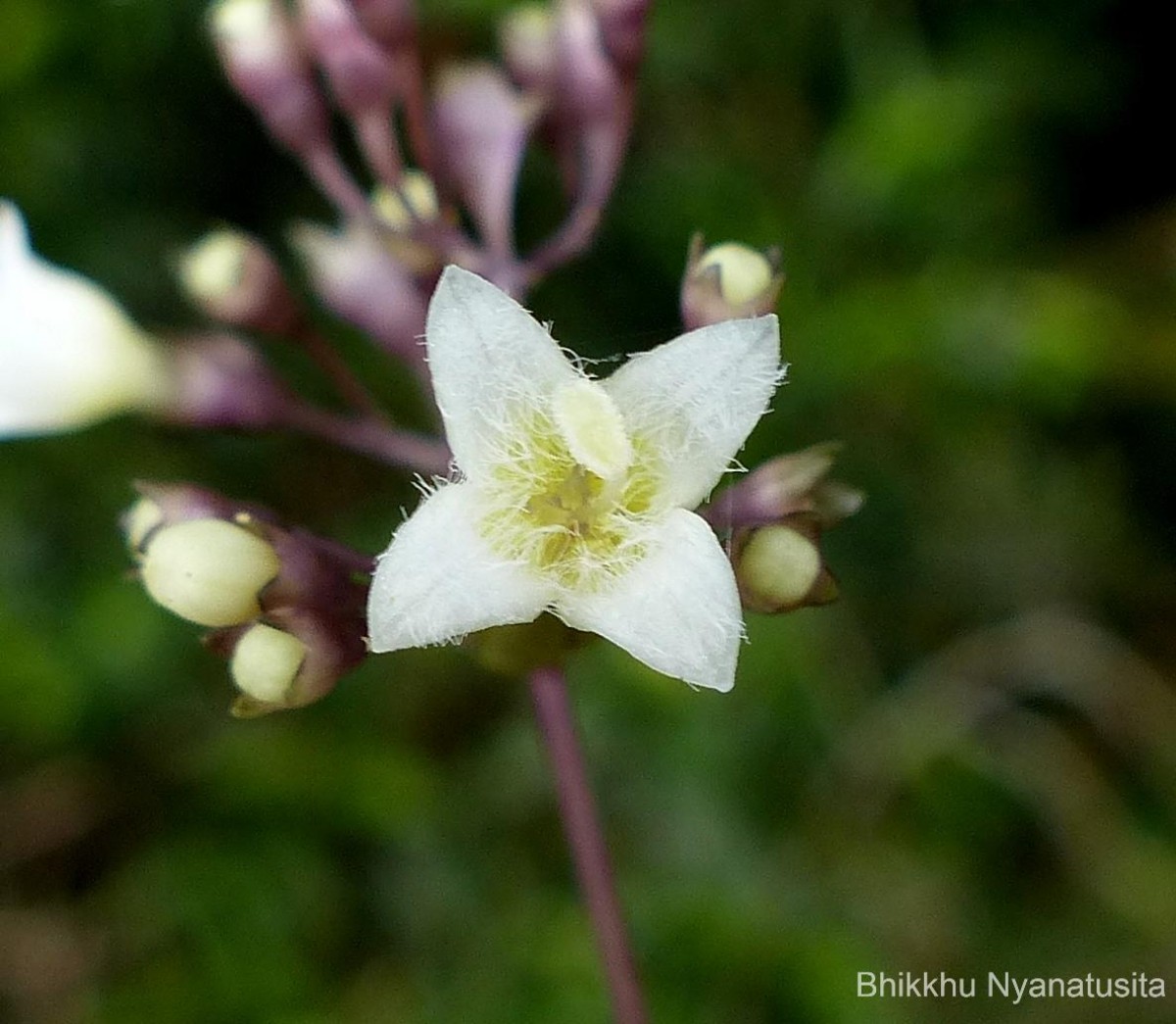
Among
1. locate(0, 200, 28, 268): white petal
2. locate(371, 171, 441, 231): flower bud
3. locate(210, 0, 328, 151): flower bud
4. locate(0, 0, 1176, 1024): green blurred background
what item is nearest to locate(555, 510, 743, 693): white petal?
locate(371, 171, 441, 231): flower bud

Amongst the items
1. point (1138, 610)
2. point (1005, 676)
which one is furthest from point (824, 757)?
point (1138, 610)

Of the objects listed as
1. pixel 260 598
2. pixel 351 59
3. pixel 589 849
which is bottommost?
pixel 589 849

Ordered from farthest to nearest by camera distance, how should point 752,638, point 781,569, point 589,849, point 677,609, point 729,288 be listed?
point 752,638
point 589,849
point 729,288
point 781,569
point 677,609

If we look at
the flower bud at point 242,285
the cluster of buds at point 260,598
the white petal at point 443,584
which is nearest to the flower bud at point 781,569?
the white petal at point 443,584

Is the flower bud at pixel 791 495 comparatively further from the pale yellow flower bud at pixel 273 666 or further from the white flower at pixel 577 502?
the pale yellow flower bud at pixel 273 666

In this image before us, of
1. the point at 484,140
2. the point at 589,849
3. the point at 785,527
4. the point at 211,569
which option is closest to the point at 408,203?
the point at 484,140

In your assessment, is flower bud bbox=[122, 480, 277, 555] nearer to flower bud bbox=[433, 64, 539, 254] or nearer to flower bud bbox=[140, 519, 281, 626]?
flower bud bbox=[140, 519, 281, 626]

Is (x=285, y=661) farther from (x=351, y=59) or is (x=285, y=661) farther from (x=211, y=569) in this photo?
(x=351, y=59)
